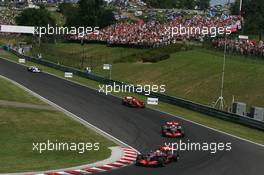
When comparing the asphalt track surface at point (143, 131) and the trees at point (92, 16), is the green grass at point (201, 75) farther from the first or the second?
the trees at point (92, 16)

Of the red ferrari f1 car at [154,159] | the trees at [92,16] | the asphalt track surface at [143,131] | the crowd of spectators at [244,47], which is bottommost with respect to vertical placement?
the asphalt track surface at [143,131]

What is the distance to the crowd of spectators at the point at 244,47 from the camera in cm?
6016

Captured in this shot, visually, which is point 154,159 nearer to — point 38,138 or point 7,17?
point 38,138

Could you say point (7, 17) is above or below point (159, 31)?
below

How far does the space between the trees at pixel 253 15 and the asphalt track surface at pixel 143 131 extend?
3350 centimetres

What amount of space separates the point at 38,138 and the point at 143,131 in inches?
307

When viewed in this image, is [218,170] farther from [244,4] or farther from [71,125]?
[244,4]

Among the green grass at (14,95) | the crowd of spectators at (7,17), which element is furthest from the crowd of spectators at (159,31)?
the crowd of spectators at (7,17)

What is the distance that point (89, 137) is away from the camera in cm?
3519

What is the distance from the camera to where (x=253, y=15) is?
9669cm

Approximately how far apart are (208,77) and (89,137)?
28954 mm

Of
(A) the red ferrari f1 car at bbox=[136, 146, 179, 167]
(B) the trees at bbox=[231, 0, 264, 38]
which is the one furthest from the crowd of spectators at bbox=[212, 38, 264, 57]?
(A) the red ferrari f1 car at bbox=[136, 146, 179, 167]

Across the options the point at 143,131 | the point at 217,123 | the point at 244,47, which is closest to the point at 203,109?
the point at 217,123

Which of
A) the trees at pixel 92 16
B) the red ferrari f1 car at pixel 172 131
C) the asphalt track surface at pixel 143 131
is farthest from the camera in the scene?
the trees at pixel 92 16
